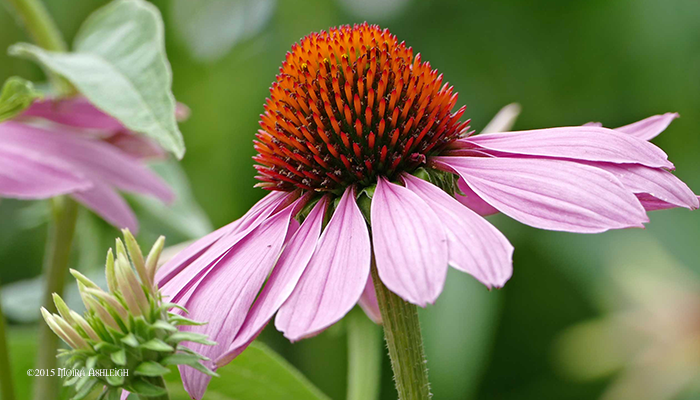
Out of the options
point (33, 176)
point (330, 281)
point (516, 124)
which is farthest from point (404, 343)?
point (516, 124)

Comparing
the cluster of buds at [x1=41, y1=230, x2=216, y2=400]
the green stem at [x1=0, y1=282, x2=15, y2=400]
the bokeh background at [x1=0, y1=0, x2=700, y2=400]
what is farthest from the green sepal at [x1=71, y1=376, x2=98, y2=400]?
the bokeh background at [x1=0, y1=0, x2=700, y2=400]

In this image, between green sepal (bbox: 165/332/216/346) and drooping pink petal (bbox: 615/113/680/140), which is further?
drooping pink petal (bbox: 615/113/680/140)

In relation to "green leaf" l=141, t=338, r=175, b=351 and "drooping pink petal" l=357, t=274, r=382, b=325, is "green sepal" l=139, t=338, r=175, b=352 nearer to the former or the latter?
"green leaf" l=141, t=338, r=175, b=351

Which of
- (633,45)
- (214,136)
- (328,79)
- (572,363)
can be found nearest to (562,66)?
(633,45)

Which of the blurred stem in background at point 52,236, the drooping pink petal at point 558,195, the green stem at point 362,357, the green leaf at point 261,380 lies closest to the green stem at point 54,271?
the blurred stem in background at point 52,236

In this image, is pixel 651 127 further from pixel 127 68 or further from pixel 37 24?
pixel 37 24

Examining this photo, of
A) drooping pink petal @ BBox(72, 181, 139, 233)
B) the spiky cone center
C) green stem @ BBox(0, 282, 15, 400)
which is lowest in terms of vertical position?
green stem @ BBox(0, 282, 15, 400)

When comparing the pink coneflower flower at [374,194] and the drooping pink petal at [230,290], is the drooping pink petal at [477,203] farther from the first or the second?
the drooping pink petal at [230,290]

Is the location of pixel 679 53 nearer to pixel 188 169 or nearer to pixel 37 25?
pixel 188 169
